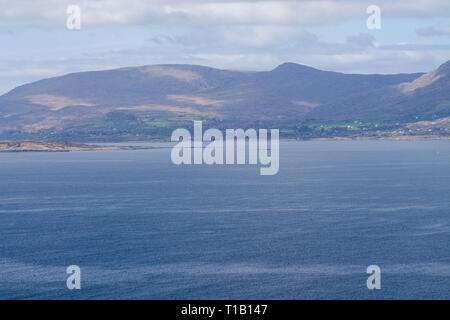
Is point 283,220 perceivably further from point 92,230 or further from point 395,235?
point 92,230

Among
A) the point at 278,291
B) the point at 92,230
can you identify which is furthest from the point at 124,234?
the point at 278,291
